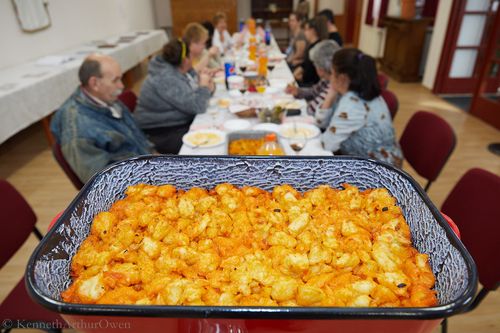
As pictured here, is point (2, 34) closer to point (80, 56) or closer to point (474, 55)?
point (80, 56)

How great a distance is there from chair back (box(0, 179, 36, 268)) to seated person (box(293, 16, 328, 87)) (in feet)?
10.5

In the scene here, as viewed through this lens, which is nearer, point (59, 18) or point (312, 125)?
point (312, 125)

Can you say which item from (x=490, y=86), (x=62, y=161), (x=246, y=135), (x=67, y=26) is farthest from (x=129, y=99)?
(x=490, y=86)

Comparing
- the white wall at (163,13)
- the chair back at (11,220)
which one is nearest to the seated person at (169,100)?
the chair back at (11,220)

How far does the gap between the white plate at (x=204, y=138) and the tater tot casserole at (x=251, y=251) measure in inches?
30.1

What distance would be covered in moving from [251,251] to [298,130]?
1.28 metres

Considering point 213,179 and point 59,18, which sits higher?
point 59,18

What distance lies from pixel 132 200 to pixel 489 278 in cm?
129

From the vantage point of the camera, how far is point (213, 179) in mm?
1027

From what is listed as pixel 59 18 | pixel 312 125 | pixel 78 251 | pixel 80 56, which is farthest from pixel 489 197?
pixel 59 18

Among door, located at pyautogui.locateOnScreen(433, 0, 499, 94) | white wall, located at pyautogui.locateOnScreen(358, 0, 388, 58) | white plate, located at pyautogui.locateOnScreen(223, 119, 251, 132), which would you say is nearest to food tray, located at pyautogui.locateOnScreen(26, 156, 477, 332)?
white plate, located at pyautogui.locateOnScreen(223, 119, 251, 132)

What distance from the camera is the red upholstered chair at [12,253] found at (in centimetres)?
116

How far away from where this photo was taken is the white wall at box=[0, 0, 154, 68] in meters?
3.99

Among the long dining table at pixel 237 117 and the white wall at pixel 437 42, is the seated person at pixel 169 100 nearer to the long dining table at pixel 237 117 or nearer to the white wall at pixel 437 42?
the long dining table at pixel 237 117
